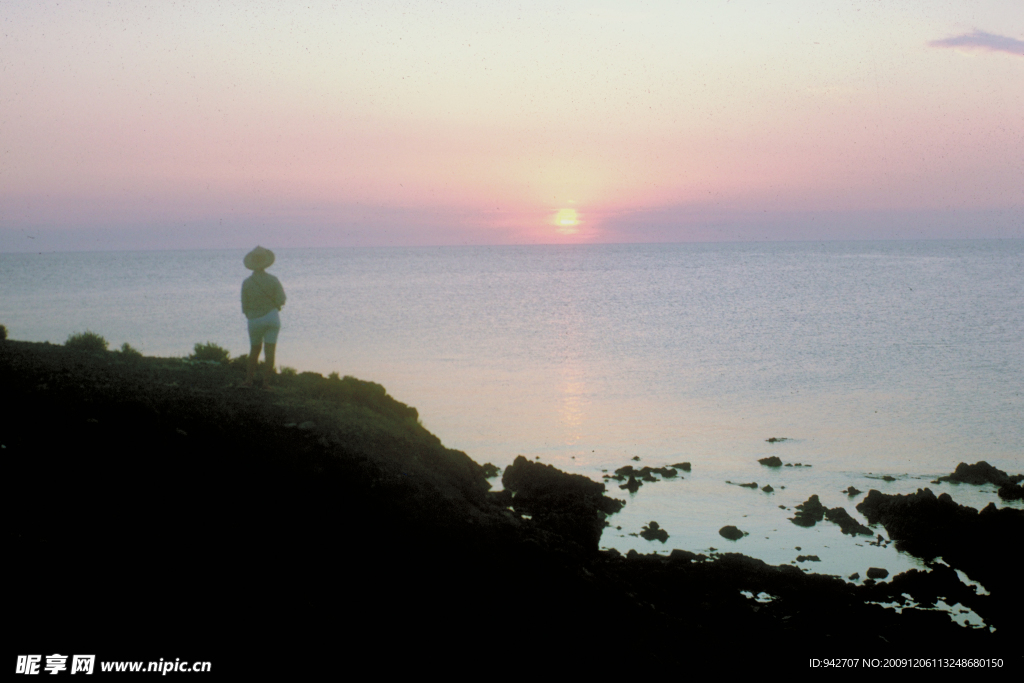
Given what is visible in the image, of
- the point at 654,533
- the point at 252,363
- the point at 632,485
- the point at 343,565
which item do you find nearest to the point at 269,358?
the point at 252,363

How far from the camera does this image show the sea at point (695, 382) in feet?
38.1

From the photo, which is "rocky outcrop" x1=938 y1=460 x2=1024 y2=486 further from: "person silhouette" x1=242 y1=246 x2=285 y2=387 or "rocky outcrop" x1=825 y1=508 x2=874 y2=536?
"person silhouette" x1=242 y1=246 x2=285 y2=387

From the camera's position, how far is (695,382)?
74.0ft

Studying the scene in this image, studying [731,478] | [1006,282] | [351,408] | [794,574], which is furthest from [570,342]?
[1006,282]

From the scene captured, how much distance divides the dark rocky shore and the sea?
1.46 metres

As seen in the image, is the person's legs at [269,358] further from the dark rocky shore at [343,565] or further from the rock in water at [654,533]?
the rock in water at [654,533]

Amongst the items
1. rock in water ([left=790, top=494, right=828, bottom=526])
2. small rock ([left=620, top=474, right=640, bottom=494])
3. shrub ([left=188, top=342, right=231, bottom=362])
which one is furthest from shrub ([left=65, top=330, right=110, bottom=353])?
rock in water ([left=790, top=494, right=828, bottom=526])

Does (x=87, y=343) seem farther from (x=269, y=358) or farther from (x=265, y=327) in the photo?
(x=265, y=327)

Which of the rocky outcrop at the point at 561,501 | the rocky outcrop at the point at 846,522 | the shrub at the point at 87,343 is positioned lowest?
the rocky outcrop at the point at 846,522

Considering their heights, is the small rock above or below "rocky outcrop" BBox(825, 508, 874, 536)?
above

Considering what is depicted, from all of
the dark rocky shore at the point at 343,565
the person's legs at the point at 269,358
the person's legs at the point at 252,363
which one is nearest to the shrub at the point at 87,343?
the dark rocky shore at the point at 343,565

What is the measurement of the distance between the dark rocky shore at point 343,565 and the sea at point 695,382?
1.46m

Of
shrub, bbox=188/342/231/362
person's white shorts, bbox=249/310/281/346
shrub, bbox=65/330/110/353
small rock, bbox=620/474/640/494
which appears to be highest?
person's white shorts, bbox=249/310/281/346

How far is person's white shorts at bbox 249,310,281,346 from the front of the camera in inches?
414
